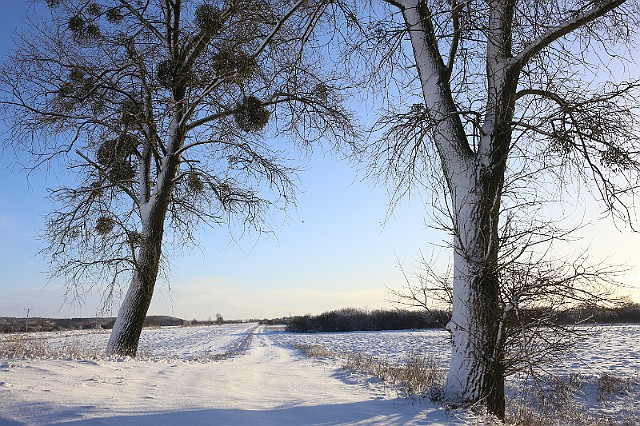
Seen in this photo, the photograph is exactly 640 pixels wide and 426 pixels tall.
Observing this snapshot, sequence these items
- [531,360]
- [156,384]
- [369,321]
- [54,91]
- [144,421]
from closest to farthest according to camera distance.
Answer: [144,421]
[156,384]
[531,360]
[54,91]
[369,321]

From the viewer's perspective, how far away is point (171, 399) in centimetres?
387

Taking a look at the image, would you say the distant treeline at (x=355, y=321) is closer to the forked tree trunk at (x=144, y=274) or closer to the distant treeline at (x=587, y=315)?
the forked tree trunk at (x=144, y=274)

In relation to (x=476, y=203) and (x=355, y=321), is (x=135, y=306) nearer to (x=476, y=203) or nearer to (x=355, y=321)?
(x=476, y=203)

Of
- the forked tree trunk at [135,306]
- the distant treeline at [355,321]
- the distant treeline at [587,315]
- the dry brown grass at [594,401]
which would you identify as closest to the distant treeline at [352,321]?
the distant treeline at [355,321]

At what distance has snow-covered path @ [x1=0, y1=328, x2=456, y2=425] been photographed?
124 inches

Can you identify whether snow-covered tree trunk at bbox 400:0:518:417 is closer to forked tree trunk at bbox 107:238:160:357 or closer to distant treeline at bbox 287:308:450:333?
forked tree trunk at bbox 107:238:160:357

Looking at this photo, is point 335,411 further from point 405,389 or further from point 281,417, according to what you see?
point 405,389

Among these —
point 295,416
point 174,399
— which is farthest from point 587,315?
point 174,399

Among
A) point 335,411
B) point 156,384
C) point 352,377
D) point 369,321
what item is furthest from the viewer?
point 369,321

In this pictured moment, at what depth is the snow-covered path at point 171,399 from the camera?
3145 millimetres

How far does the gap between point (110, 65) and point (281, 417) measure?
8584 mm

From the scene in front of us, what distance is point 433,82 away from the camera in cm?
622

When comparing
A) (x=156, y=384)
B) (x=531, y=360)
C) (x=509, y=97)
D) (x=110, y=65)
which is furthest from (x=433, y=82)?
(x=110, y=65)


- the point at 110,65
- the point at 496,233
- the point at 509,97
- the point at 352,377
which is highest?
the point at 110,65
